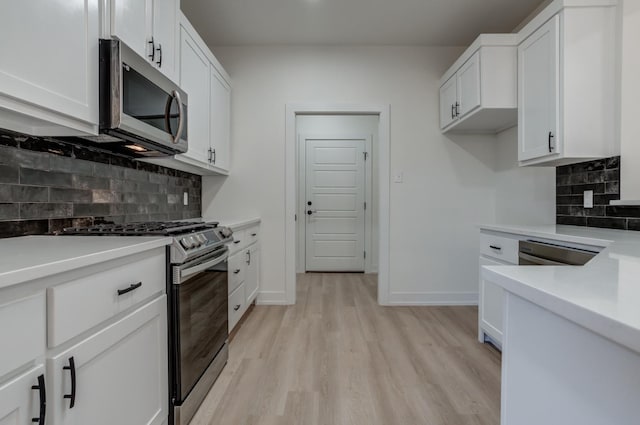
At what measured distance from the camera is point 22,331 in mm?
724

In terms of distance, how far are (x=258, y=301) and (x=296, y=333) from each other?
860mm

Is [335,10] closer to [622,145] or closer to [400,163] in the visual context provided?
[400,163]

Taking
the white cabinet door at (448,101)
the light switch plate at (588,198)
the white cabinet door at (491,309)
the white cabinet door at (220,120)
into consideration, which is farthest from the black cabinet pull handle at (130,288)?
the white cabinet door at (448,101)

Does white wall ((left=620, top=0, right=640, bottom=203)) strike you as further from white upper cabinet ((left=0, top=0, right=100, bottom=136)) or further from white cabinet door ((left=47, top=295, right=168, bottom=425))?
white upper cabinet ((left=0, top=0, right=100, bottom=136))

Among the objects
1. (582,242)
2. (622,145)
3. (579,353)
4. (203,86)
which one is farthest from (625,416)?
(203,86)

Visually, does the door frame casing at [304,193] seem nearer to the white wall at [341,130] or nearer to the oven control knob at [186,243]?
the white wall at [341,130]

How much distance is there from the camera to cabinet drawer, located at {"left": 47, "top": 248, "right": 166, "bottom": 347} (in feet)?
2.68

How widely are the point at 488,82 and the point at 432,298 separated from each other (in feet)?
6.71

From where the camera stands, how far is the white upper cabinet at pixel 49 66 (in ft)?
3.21

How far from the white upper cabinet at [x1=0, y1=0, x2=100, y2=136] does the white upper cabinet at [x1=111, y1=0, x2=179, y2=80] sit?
5.0 inches

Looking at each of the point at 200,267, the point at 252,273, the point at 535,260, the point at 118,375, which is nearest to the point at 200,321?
the point at 200,267

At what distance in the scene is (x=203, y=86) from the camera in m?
2.51

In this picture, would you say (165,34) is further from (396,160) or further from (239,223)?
(396,160)

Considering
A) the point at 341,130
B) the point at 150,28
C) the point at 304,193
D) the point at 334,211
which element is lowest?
the point at 334,211
